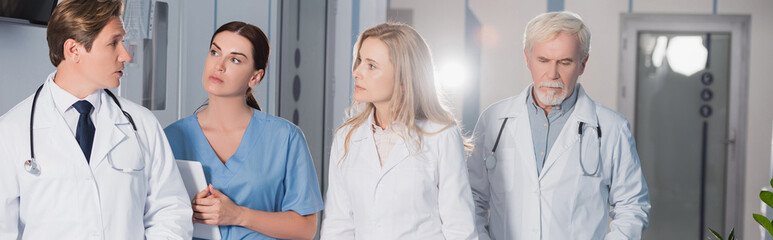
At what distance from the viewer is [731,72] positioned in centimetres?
519

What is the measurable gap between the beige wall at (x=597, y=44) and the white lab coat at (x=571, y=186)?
349 cm

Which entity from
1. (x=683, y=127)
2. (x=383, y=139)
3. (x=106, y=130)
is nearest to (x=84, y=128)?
(x=106, y=130)

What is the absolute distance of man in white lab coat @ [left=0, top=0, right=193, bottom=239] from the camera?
4.05ft

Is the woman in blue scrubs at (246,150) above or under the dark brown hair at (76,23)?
under

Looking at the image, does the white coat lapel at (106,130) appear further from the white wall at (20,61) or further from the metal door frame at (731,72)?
the metal door frame at (731,72)

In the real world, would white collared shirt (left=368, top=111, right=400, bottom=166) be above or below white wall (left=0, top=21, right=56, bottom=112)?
below

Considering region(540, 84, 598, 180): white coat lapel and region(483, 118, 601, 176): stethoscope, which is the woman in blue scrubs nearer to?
region(483, 118, 601, 176): stethoscope

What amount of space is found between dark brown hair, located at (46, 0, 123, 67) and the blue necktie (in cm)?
10

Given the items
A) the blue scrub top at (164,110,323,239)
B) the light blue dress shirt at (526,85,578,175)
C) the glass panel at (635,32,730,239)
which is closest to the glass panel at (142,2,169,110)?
the blue scrub top at (164,110,323,239)

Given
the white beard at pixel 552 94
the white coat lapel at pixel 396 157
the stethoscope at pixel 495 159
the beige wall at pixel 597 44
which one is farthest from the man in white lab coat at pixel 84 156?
the beige wall at pixel 597 44

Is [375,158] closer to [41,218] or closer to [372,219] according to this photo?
[372,219]

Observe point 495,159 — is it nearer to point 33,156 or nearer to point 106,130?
point 106,130

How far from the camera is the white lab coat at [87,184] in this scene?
4.04 ft

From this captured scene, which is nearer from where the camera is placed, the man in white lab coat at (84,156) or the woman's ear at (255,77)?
the man in white lab coat at (84,156)
